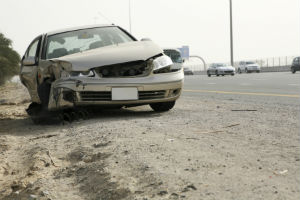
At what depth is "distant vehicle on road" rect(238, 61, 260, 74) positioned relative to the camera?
44531mm

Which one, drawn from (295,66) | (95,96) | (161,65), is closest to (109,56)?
(95,96)

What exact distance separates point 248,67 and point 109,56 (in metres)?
39.5

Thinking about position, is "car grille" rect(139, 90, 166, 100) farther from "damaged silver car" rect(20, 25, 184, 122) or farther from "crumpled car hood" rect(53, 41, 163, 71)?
"crumpled car hood" rect(53, 41, 163, 71)

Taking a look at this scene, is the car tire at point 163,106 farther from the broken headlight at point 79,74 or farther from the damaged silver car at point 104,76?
the broken headlight at point 79,74

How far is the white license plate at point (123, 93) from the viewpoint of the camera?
21.5 ft

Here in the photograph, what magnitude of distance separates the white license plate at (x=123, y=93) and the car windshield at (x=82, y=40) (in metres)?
1.18

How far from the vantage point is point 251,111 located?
7344mm

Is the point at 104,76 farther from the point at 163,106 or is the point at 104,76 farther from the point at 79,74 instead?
the point at 163,106

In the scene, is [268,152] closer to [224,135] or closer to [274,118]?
[224,135]

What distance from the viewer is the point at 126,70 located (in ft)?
21.9

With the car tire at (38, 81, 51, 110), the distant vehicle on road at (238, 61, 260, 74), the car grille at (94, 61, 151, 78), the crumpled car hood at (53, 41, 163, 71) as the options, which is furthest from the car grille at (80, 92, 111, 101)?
the distant vehicle on road at (238, 61, 260, 74)

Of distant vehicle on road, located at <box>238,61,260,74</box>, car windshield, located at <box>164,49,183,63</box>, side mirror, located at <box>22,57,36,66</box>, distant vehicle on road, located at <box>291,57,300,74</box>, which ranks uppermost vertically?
side mirror, located at <box>22,57,36,66</box>

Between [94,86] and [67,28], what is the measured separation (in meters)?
1.90

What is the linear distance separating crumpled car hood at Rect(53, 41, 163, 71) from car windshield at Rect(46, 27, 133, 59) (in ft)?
1.24
